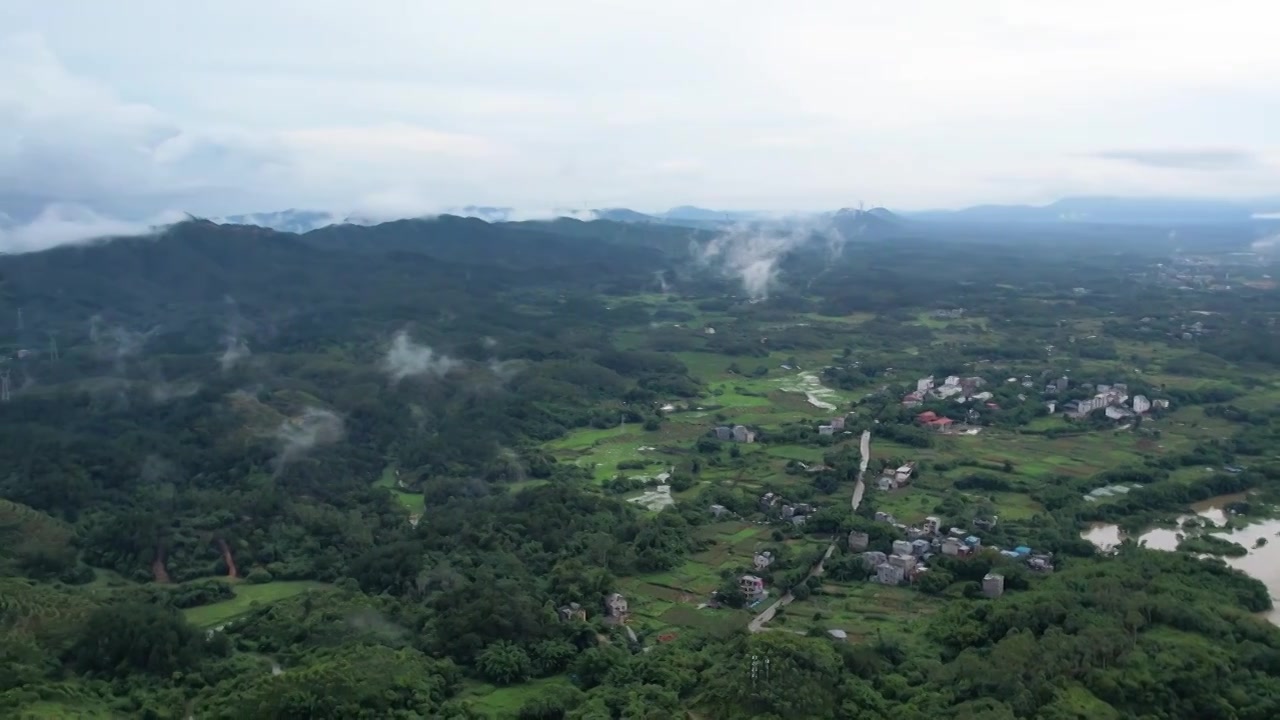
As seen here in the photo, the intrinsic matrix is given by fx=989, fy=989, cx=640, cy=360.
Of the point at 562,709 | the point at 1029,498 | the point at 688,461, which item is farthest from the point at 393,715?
the point at 1029,498

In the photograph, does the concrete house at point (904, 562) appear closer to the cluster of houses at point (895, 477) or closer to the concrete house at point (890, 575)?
the concrete house at point (890, 575)

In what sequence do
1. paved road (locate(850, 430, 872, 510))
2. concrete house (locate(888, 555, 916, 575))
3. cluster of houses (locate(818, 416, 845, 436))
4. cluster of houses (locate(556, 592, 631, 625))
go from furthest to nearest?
cluster of houses (locate(818, 416, 845, 436)), paved road (locate(850, 430, 872, 510)), concrete house (locate(888, 555, 916, 575)), cluster of houses (locate(556, 592, 631, 625))

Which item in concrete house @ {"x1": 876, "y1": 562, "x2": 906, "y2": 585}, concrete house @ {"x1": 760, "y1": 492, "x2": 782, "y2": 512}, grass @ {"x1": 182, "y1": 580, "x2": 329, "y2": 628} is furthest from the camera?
concrete house @ {"x1": 760, "y1": 492, "x2": 782, "y2": 512}

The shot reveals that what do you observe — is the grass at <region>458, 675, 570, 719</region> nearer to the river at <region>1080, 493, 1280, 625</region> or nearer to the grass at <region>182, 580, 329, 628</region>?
the grass at <region>182, 580, 329, 628</region>

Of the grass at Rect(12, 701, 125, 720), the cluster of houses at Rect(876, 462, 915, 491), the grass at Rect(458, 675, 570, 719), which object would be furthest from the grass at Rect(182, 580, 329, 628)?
the cluster of houses at Rect(876, 462, 915, 491)

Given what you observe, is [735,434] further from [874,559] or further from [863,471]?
[874,559]

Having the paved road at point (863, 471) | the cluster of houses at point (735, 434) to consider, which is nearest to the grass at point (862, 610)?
Result: the paved road at point (863, 471)

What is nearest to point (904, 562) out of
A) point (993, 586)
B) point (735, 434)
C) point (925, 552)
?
point (925, 552)
